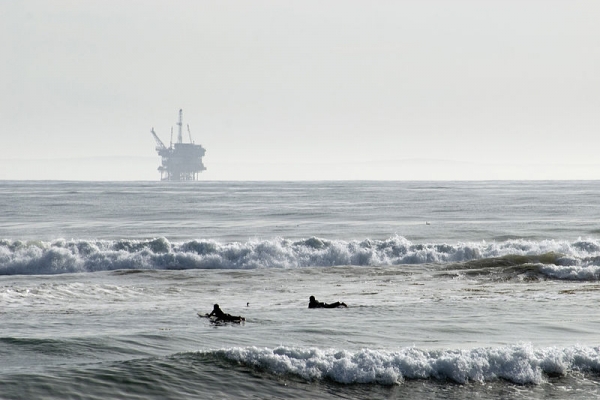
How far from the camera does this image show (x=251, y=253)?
3762cm

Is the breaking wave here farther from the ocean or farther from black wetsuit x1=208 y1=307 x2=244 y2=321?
black wetsuit x1=208 y1=307 x2=244 y2=321

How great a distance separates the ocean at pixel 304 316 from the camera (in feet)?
41.4

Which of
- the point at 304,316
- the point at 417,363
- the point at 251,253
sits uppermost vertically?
the point at 417,363

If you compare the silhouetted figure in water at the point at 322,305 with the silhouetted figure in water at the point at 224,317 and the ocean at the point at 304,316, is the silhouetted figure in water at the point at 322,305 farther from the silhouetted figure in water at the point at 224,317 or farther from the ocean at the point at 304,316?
the silhouetted figure in water at the point at 224,317

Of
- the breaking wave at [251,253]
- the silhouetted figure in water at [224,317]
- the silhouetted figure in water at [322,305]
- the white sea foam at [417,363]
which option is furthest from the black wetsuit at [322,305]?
the breaking wave at [251,253]

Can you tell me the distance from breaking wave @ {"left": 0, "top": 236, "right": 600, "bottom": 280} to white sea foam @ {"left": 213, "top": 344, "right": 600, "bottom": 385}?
836 inches

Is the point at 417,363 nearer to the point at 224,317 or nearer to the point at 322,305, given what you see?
the point at 224,317

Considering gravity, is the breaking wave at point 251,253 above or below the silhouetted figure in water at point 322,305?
below

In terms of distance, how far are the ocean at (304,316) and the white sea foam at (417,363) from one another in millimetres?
25

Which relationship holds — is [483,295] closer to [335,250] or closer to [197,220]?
[335,250]

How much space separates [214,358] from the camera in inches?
536

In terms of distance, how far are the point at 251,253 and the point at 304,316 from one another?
18702mm

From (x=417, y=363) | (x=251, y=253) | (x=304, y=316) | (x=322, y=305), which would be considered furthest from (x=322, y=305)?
(x=251, y=253)

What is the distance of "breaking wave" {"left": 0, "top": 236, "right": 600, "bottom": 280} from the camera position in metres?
36.2
